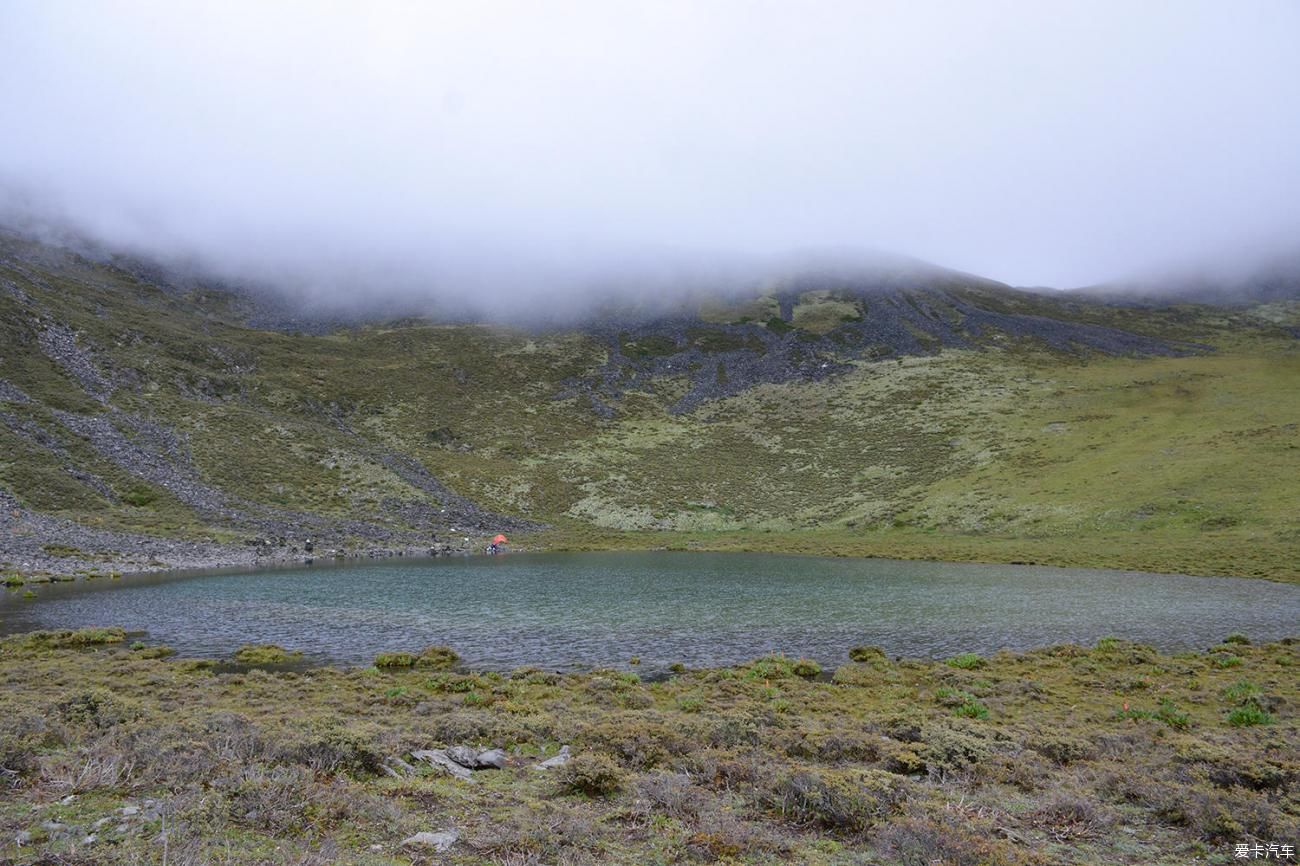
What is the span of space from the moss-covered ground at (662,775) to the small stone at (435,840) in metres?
0.21

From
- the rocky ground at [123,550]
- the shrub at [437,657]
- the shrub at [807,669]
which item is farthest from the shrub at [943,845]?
the rocky ground at [123,550]

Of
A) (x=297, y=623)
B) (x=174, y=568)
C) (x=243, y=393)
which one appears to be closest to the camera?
(x=297, y=623)

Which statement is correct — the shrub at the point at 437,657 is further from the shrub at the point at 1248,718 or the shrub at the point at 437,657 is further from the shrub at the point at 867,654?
the shrub at the point at 1248,718

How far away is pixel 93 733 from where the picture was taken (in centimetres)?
1381

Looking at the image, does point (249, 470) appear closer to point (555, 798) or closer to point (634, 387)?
point (634, 387)

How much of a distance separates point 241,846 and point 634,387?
475 feet

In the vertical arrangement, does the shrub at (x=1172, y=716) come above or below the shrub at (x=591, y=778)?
below

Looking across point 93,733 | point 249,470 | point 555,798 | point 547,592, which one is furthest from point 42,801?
point 249,470

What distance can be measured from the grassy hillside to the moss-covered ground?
49.9 meters

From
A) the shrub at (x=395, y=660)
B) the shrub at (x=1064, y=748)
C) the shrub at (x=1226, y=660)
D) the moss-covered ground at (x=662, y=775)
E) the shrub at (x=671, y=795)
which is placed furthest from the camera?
the shrub at (x=395, y=660)

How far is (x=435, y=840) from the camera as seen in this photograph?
9.38m

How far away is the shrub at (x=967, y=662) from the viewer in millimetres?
26812

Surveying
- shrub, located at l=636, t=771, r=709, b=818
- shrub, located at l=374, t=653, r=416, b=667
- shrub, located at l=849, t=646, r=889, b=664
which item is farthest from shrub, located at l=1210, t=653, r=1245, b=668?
shrub, located at l=374, t=653, r=416, b=667

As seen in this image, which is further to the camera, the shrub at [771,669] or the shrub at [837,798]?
the shrub at [771,669]
